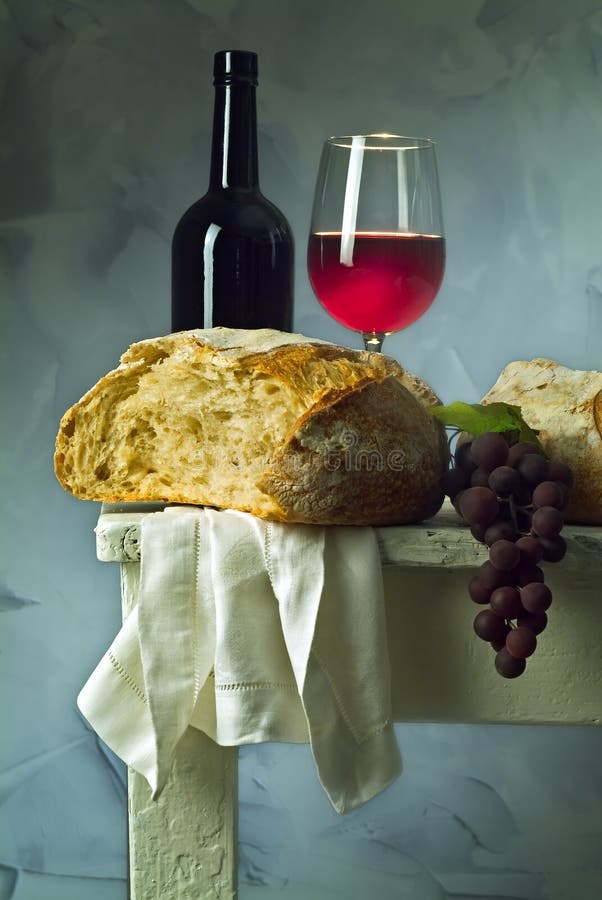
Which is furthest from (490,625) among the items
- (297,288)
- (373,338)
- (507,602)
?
(297,288)

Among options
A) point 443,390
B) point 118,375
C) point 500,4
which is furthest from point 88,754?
point 500,4

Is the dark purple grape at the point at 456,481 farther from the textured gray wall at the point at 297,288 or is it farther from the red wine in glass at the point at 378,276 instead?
the textured gray wall at the point at 297,288

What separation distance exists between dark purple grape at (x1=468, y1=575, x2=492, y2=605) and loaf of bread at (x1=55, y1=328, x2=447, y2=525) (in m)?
0.11

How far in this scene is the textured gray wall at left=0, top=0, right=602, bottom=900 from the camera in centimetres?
182

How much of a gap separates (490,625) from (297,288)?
1124 mm

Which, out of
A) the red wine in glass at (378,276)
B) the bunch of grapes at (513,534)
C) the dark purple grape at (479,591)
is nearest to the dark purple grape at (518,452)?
the bunch of grapes at (513,534)

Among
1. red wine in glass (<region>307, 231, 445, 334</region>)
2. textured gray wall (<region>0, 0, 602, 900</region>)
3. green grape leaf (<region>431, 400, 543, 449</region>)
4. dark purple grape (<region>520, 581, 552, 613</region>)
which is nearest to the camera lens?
dark purple grape (<region>520, 581, 552, 613</region>)

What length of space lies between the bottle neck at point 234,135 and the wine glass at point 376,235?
3.2 inches

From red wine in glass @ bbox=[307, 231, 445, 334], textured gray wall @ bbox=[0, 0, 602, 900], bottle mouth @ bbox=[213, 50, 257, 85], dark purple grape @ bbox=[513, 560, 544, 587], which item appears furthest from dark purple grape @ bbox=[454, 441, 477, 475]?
textured gray wall @ bbox=[0, 0, 602, 900]

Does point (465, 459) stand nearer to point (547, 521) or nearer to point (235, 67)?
point (547, 521)

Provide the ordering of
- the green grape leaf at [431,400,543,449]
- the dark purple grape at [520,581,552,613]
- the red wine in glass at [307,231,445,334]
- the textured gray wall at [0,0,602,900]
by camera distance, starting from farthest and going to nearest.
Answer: the textured gray wall at [0,0,602,900] → the red wine in glass at [307,231,445,334] → the green grape leaf at [431,400,543,449] → the dark purple grape at [520,581,552,613]

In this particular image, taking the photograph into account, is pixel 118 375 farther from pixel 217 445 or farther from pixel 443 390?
pixel 443 390

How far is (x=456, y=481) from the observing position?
0.98m

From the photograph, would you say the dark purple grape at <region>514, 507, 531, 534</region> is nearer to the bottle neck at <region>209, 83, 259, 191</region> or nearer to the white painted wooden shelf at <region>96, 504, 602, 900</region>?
the white painted wooden shelf at <region>96, 504, 602, 900</region>
